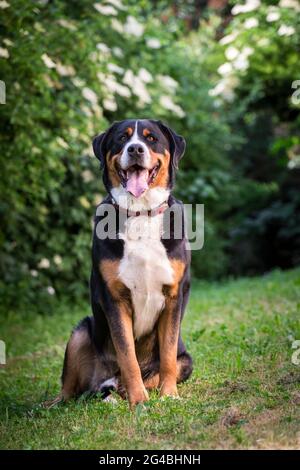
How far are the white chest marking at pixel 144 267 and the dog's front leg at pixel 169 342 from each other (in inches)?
2.6

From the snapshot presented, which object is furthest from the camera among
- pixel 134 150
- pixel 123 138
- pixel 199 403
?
pixel 123 138

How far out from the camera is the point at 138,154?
443 centimetres

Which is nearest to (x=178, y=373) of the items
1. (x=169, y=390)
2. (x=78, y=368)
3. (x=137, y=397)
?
(x=169, y=390)

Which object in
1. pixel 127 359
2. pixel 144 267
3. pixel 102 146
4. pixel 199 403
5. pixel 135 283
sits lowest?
A: pixel 199 403

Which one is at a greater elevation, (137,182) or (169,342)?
(137,182)

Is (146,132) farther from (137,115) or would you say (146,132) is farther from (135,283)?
(137,115)

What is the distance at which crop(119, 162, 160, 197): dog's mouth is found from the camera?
4.51m

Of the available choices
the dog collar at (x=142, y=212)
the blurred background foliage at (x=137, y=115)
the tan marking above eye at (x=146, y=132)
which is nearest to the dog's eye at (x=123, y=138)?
the tan marking above eye at (x=146, y=132)

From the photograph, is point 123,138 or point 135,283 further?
point 123,138

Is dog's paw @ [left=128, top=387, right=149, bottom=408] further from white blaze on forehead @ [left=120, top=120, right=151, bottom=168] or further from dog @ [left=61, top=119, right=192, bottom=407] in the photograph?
white blaze on forehead @ [left=120, top=120, right=151, bottom=168]

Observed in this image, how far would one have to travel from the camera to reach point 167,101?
10.5 m

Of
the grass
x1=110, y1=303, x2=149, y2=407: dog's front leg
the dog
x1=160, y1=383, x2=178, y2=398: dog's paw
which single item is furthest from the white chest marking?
the grass

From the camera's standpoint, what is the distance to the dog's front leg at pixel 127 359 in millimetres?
4305

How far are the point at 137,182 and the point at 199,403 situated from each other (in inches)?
57.9
